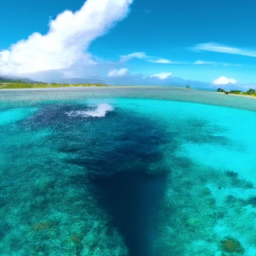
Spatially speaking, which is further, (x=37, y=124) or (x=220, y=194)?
(x=37, y=124)

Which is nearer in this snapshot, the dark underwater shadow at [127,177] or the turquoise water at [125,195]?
the turquoise water at [125,195]

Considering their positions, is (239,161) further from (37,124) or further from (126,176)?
Answer: (37,124)

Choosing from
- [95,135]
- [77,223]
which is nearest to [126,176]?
[77,223]

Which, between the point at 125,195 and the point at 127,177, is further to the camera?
the point at 127,177

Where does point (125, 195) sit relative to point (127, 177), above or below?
below

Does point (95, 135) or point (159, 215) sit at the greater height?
point (95, 135)

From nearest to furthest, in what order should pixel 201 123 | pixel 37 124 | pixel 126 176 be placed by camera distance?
pixel 126 176 → pixel 37 124 → pixel 201 123

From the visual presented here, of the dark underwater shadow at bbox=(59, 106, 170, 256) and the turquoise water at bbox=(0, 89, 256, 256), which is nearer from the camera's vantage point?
the turquoise water at bbox=(0, 89, 256, 256)

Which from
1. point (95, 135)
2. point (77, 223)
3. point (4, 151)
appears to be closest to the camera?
point (77, 223)
